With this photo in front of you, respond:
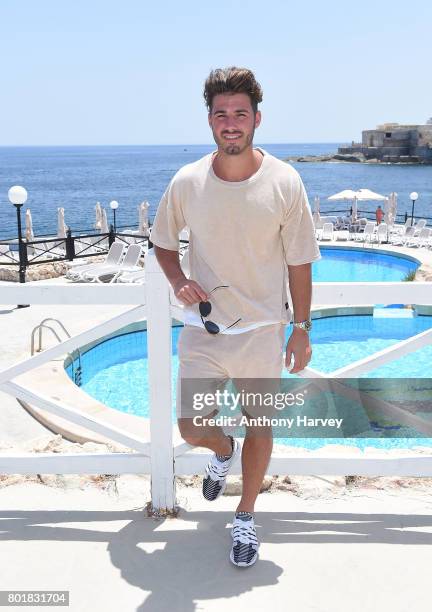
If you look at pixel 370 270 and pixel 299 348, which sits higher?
pixel 299 348

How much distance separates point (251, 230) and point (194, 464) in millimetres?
1323

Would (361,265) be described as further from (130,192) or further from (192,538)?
(130,192)

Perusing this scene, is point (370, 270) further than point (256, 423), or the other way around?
point (370, 270)

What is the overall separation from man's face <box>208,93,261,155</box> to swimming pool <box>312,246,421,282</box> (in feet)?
45.1

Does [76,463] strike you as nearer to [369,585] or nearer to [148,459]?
[148,459]

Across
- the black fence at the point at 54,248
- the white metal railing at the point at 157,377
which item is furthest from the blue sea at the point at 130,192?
the white metal railing at the point at 157,377

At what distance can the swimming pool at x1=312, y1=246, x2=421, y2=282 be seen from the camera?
1656 cm

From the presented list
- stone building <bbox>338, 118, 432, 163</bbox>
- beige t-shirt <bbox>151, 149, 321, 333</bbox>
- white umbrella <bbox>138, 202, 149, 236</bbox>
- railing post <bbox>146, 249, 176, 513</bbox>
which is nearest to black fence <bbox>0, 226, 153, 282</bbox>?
white umbrella <bbox>138, 202, 149, 236</bbox>

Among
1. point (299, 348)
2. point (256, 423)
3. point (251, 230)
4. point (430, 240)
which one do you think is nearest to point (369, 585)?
point (256, 423)

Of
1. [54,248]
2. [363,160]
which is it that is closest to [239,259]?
[54,248]

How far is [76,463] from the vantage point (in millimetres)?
3096

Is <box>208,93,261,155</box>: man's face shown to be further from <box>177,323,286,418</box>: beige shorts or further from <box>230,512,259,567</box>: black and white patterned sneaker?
<box>230,512,259,567</box>: black and white patterned sneaker

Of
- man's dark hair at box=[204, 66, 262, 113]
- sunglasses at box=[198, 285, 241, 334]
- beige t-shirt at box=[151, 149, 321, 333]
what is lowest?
sunglasses at box=[198, 285, 241, 334]

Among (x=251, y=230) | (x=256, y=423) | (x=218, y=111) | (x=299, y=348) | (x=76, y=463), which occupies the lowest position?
(x=76, y=463)
